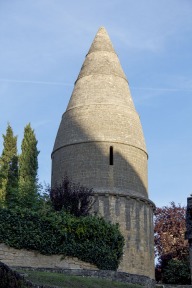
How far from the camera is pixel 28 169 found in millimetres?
29438

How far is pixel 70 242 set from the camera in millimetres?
22734

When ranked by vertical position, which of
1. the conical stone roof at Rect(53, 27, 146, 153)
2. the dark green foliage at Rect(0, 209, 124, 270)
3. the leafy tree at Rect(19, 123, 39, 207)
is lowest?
the dark green foliage at Rect(0, 209, 124, 270)

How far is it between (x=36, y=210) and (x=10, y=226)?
10.2 feet

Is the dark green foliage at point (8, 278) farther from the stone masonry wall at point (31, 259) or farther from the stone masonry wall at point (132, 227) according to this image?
the stone masonry wall at point (132, 227)

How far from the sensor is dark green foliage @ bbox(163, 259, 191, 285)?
32219mm

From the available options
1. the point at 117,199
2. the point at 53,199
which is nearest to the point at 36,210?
the point at 53,199

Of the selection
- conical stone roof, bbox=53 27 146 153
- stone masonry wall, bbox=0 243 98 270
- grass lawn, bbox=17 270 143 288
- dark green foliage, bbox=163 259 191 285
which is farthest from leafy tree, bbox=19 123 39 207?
dark green foliage, bbox=163 259 191 285

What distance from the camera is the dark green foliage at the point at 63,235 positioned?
21641 mm

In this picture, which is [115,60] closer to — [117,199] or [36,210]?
[117,199]

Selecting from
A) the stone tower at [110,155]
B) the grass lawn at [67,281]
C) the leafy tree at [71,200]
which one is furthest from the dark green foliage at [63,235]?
the stone tower at [110,155]

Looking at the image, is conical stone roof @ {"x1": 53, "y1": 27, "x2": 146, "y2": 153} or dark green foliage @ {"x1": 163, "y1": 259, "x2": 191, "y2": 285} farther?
conical stone roof @ {"x1": 53, "y1": 27, "x2": 146, "y2": 153}

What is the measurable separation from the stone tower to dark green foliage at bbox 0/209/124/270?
585cm

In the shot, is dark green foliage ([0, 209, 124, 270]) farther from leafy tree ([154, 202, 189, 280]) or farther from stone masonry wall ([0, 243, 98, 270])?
leafy tree ([154, 202, 189, 280])

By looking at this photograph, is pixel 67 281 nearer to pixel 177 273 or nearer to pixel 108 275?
pixel 108 275
